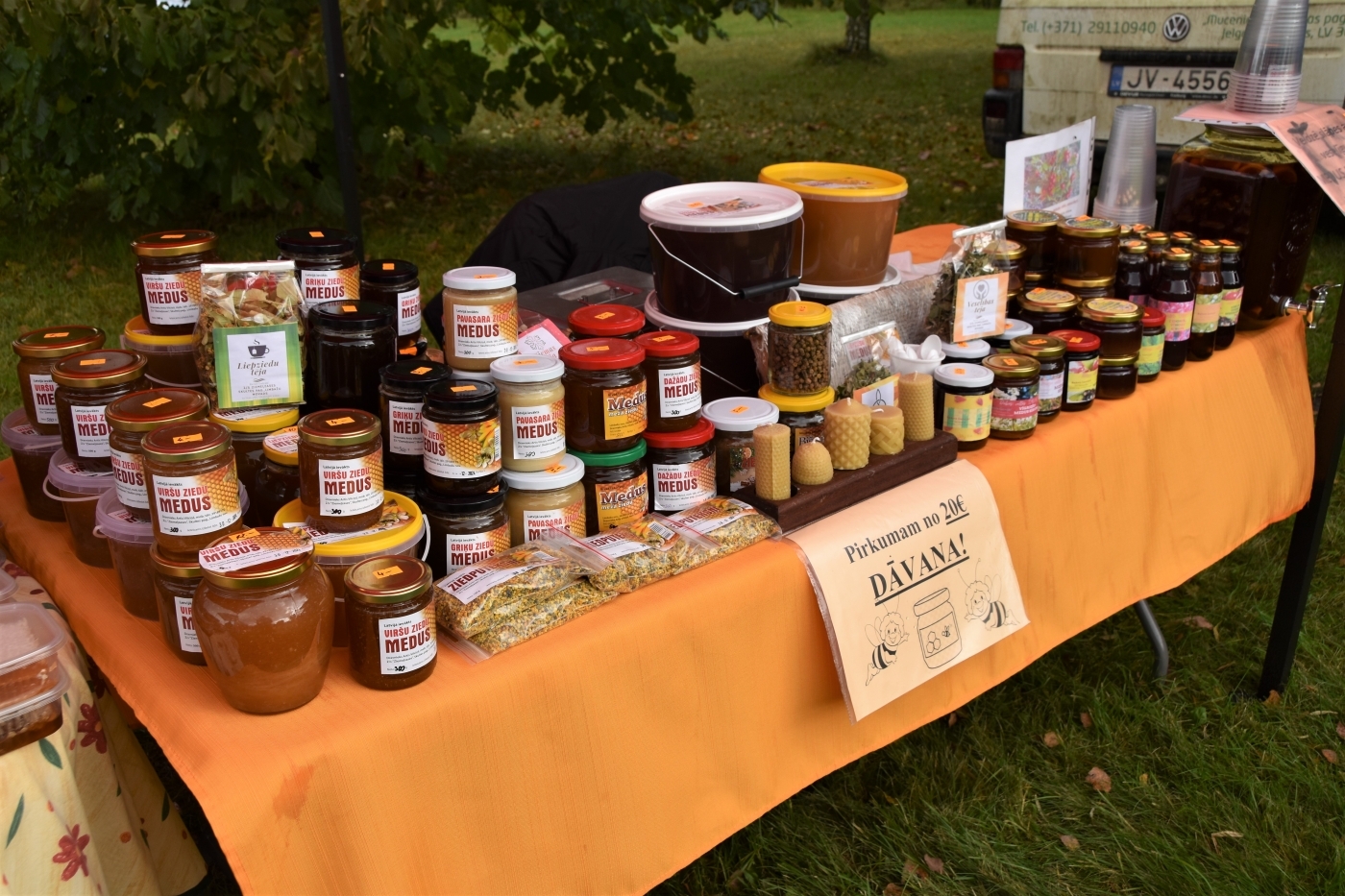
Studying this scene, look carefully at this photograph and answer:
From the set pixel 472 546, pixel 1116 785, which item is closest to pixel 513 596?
pixel 472 546

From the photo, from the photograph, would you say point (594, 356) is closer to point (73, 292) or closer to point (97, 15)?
point (97, 15)

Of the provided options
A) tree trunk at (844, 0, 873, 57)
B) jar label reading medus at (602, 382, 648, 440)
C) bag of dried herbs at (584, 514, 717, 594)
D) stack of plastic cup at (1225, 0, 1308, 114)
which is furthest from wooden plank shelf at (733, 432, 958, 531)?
tree trunk at (844, 0, 873, 57)

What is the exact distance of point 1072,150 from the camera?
2568 mm

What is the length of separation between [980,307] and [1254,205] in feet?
2.77

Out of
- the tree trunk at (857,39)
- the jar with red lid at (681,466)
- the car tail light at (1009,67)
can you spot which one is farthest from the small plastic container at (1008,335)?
the tree trunk at (857,39)

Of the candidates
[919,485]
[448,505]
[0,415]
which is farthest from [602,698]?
[0,415]

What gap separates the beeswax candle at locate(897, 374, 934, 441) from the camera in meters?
1.92

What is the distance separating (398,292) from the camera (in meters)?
1.80

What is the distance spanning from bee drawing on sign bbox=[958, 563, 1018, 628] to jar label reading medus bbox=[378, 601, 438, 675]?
97 cm

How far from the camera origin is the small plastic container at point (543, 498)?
1577mm

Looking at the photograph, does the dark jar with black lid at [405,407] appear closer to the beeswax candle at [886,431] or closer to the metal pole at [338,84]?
the beeswax candle at [886,431]

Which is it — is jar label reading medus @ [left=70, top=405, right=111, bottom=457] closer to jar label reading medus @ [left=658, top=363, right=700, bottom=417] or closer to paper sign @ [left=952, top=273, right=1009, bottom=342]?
jar label reading medus @ [left=658, top=363, right=700, bottom=417]

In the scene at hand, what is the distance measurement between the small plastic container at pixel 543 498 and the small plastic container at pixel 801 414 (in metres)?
0.38

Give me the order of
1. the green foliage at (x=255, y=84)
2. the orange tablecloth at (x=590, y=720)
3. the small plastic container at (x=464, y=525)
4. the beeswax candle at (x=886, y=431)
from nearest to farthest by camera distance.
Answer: the orange tablecloth at (x=590, y=720), the small plastic container at (x=464, y=525), the beeswax candle at (x=886, y=431), the green foliage at (x=255, y=84)
